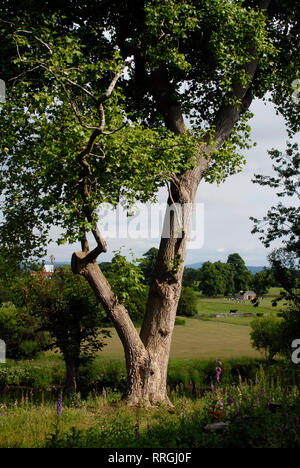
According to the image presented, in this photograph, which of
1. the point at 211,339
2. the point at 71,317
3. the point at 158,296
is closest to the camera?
the point at 158,296

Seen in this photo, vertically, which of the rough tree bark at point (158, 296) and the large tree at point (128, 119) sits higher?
the large tree at point (128, 119)

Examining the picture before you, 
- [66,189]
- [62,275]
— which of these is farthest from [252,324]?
[66,189]

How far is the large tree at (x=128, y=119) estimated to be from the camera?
27.0 feet

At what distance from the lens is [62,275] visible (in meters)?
17.3

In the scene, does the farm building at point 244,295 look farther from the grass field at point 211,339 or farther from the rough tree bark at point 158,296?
the rough tree bark at point 158,296

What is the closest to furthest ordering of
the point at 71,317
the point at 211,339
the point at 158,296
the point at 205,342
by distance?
the point at 158,296 → the point at 71,317 → the point at 205,342 → the point at 211,339

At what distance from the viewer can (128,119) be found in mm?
10297

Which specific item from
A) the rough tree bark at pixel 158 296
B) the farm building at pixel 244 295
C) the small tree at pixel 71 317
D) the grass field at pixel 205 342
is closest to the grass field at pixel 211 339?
the grass field at pixel 205 342

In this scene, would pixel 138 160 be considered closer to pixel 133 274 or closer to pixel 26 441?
pixel 133 274

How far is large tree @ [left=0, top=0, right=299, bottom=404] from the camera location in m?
8.22

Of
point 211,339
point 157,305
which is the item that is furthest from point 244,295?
point 157,305

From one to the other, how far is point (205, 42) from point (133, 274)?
7371 mm

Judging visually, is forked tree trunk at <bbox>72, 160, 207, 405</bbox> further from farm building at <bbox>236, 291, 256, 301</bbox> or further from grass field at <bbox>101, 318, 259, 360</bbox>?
grass field at <bbox>101, 318, 259, 360</bbox>

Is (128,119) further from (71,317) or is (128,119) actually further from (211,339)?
(211,339)
